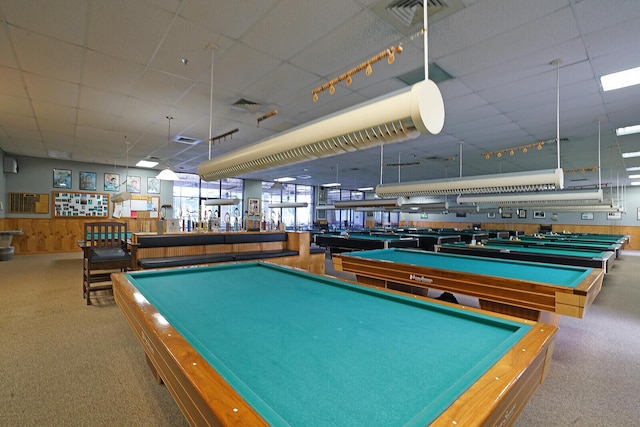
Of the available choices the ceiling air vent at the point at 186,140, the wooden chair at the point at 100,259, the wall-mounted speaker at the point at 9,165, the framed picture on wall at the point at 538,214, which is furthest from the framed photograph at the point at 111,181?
the framed picture on wall at the point at 538,214

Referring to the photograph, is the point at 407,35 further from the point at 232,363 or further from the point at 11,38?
the point at 11,38

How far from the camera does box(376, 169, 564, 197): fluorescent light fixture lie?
13.0ft

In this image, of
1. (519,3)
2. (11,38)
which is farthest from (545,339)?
(11,38)

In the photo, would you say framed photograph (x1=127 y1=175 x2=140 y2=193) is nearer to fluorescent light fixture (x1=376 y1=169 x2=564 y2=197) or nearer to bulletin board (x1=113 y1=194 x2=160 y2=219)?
bulletin board (x1=113 y1=194 x2=160 y2=219)

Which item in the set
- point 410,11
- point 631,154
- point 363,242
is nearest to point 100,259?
point 410,11

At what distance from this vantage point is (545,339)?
1.52 metres

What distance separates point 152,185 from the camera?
12.1 meters

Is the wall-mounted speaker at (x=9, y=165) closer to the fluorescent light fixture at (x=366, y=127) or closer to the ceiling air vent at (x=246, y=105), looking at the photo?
the ceiling air vent at (x=246, y=105)

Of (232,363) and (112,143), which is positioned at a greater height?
(112,143)

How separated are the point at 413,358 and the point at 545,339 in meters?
0.70

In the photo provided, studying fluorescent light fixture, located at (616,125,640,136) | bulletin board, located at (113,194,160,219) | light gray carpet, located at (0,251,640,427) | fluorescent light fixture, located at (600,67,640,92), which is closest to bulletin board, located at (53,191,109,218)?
bulletin board, located at (113,194,160,219)

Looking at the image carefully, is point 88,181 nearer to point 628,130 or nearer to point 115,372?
point 115,372

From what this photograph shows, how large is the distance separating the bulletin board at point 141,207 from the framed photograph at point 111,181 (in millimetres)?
635

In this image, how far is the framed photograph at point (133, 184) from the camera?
1168 cm
